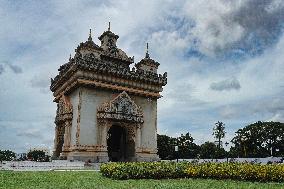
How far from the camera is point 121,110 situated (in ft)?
95.3

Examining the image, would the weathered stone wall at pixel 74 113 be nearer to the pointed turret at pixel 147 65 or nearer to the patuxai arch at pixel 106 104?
the patuxai arch at pixel 106 104

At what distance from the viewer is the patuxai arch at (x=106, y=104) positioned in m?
27.3

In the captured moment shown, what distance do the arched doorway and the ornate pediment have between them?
89.6 inches

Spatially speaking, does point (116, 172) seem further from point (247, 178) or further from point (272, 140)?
point (272, 140)

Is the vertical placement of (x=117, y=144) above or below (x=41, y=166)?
above

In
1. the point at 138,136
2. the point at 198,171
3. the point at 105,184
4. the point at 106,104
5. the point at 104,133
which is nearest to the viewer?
the point at 105,184

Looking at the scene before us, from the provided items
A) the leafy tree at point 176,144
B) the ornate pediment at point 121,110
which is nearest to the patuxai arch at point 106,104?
the ornate pediment at point 121,110

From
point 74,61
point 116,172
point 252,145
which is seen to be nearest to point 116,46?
point 74,61

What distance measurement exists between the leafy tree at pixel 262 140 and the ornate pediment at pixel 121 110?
47.8 metres

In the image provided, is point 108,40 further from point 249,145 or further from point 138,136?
point 249,145

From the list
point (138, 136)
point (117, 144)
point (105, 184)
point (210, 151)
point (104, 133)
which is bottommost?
point (210, 151)

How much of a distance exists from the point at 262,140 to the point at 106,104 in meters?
55.6

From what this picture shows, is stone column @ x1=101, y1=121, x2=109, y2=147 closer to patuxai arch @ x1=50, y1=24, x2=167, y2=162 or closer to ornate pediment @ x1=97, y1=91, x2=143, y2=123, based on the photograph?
patuxai arch @ x1=50, y1=24, x2=167, y2=162

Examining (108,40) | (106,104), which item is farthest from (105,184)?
(108,40)
